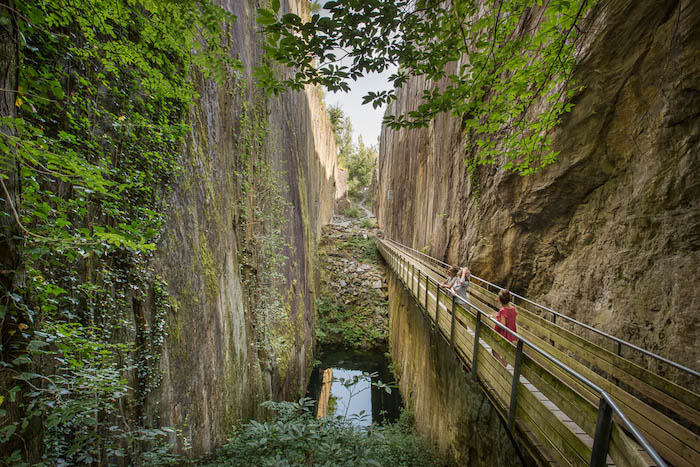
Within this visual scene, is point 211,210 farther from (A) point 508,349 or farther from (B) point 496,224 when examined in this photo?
(B) point 496,224

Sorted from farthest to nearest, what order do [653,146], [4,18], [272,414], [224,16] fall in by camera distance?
[272,414] < [653,146] < [224,16] < [4,18]

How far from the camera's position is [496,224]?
307 inches

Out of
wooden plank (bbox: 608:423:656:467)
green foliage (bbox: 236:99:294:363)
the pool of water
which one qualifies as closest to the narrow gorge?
wooden plank (bbox: 608:423:656:467)

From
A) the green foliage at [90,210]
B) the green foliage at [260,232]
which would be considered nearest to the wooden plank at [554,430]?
the green foliage at [90,210]

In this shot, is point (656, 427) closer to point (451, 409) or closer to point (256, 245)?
point (451, 409)

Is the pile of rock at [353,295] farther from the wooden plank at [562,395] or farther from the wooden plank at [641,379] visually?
the wooden plank at [562,395]

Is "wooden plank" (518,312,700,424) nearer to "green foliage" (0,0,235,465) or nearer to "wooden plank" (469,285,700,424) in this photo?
"wooden plank" (469,285,700,424)

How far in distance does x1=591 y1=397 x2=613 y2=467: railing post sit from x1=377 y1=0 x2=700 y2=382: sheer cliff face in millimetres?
2785

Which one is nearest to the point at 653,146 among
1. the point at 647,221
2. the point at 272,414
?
the point at 647,221

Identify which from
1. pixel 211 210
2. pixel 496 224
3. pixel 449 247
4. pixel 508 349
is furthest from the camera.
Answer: pixel 449 247

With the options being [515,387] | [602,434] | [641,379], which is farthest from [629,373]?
[602,434]

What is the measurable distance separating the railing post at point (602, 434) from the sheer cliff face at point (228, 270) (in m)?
4.82

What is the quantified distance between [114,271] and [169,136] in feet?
7.08

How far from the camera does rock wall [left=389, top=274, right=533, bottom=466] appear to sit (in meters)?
3.66
